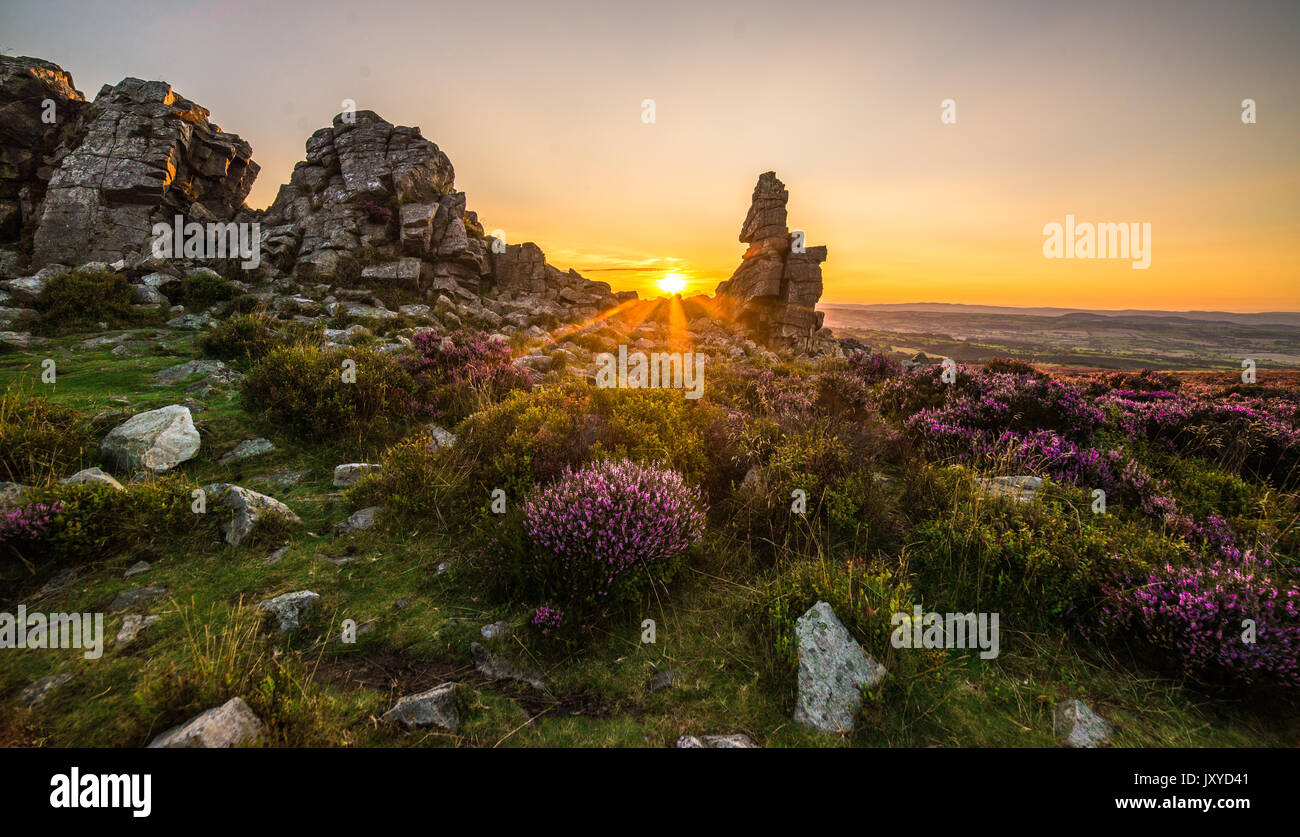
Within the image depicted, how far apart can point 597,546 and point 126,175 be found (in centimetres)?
3745

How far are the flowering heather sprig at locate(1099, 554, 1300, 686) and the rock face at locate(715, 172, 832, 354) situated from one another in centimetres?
4258

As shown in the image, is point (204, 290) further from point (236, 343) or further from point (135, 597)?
point (135, 597)

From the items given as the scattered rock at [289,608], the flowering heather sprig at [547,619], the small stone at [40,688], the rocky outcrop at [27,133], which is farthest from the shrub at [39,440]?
the rocky outcrop at [27,133]

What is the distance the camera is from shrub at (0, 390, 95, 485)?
5.05m

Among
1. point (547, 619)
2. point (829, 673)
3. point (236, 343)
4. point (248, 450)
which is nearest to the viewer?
point (829, 673)

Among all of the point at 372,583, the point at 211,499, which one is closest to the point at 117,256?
the point at 211,499

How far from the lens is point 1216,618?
3.57 m

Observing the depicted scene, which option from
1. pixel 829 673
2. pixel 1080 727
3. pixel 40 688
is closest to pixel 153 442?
pixel 40 688

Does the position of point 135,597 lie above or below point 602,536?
below

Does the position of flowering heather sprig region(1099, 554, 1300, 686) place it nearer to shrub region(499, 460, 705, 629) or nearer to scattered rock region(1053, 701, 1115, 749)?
scattered rock region(1053, 701, 1115, 749)

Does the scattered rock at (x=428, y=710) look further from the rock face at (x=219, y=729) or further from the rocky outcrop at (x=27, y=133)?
the rocky outcrop at (x=27, y=133)

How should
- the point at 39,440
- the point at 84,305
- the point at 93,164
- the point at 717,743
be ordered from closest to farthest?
1. the point at 717,743
2. the point at 39,440
3. the point at 84,305
4. the point at 93,164
